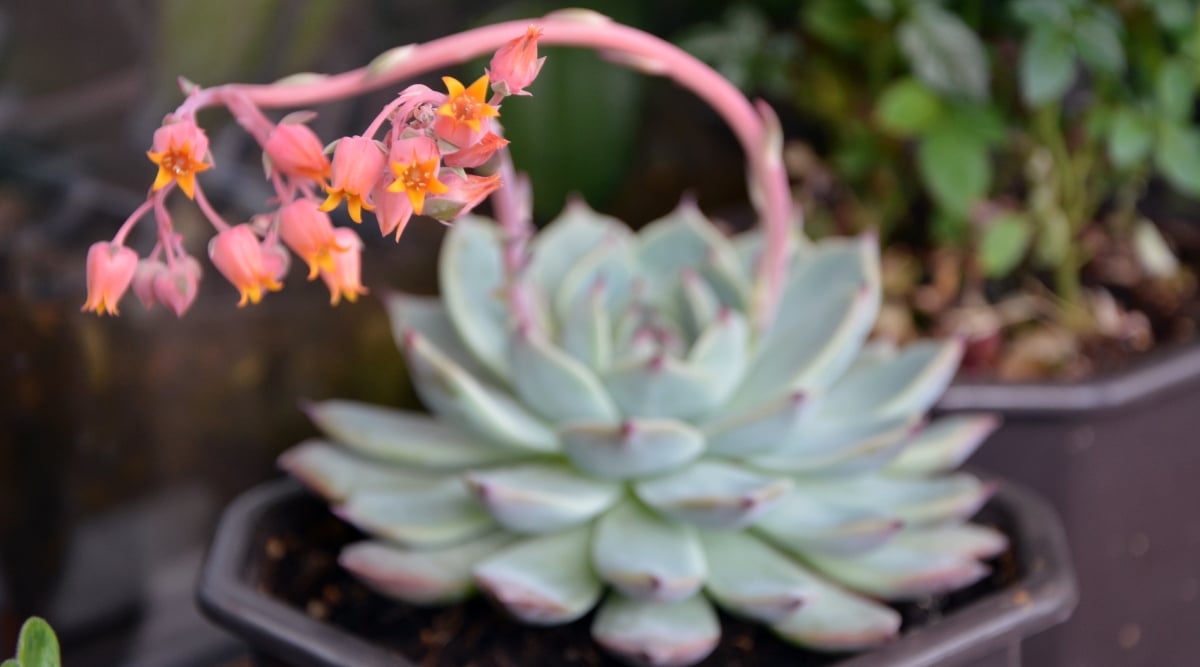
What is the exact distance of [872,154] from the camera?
2.55ft

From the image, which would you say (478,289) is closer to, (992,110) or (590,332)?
(590,332)

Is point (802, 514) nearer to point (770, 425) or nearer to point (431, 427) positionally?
point (770, 425)

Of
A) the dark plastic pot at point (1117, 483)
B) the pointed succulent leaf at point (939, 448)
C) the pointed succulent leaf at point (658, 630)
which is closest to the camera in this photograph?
the pointed succulent leaf at point (658, 630)

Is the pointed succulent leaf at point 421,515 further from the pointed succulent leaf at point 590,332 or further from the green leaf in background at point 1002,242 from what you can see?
the green leaf in background at point 1002,242

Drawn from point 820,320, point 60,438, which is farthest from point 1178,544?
point 60,438

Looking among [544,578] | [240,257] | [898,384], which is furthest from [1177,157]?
[240,257]

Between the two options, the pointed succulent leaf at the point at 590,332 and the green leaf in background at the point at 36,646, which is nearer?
the green leaf in background at the point at 36,646

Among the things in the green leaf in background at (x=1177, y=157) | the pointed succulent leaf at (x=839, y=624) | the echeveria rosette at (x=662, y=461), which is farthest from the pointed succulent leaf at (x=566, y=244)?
the green leaf in background at (x=1177, y=157)

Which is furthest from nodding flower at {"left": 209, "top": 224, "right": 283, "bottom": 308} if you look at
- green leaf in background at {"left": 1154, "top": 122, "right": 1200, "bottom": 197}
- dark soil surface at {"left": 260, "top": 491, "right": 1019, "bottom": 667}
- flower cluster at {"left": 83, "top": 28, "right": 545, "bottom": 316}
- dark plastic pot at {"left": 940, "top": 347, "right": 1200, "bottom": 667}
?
green leaf in background at {"left": 1154, "top": 122, "right": 1200, "bottom": 197}

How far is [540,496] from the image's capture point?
17.2 inches

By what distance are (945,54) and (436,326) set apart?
33 centimetres

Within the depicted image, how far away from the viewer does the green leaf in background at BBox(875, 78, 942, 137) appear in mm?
655

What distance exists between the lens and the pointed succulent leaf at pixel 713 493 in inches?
16.8

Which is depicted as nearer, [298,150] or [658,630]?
[298,150]
